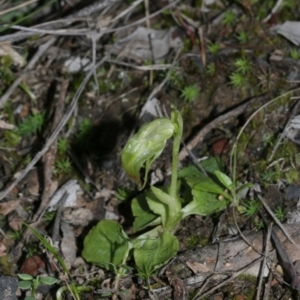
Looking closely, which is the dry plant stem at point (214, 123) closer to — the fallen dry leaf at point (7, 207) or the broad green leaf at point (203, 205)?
the broad green leaf at point (203, 205)

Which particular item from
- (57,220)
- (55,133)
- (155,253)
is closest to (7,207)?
(57,220)

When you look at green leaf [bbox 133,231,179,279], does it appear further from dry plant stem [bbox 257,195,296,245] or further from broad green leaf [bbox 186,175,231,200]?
dry plant stem [bbox 257,195,296,245]

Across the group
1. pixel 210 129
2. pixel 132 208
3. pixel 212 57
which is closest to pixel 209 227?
pixel 132 208

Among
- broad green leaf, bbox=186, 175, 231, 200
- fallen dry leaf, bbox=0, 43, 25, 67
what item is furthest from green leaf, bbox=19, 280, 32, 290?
fallen dry leaf, bbox=0, 43, 25, 67

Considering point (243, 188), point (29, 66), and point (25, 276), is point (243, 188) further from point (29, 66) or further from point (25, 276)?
point (29, 66)

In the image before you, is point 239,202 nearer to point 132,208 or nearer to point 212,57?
point 132,208
